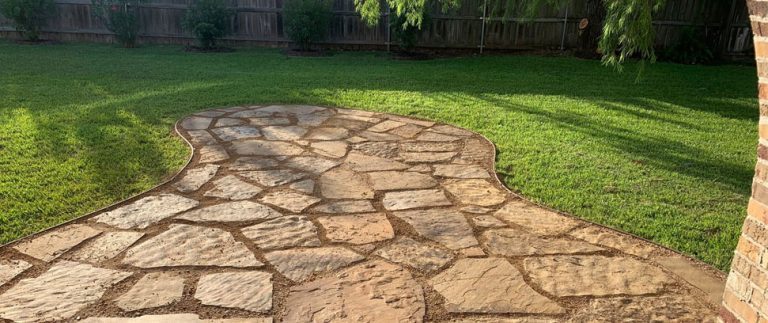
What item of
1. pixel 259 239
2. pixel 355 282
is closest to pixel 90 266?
pixel 259 239

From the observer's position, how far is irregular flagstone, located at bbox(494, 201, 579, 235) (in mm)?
3174

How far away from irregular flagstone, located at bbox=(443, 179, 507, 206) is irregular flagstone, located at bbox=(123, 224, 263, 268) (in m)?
1.55

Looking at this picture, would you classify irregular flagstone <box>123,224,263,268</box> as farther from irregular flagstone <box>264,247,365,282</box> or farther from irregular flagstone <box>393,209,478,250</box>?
irregular flagstone <box>393,209,478,250</box>

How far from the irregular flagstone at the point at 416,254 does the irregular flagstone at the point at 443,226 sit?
0.11 meters

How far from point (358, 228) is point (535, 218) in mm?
1129

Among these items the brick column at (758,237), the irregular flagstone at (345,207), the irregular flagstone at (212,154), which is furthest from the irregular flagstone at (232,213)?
the brick column at (758,237)

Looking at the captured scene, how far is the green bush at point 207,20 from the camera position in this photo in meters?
10.6

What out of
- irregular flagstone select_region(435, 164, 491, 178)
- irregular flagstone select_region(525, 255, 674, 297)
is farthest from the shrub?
irregular flagstone select_region(525, 255, 674, 297)

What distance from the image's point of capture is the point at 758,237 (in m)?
1.78

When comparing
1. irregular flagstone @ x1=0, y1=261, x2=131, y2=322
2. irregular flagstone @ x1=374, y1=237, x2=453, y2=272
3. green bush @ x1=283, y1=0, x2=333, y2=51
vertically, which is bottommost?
irregular flagstone @ x1=0, y1=261, x2=131, y2=322

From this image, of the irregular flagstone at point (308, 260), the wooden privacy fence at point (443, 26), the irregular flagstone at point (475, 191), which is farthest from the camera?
the wooden privacy fence at point (443, 26)

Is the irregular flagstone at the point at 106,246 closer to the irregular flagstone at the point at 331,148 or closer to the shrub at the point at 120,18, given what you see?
the irregular flagstone at the point at 331,148

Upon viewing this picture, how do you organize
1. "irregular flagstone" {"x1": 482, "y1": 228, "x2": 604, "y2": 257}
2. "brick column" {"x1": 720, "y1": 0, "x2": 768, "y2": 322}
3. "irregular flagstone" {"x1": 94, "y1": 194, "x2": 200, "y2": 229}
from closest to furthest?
"brick column" {"x1": 720, "y1": 0, "x2": 768, "y2": 322}, "irregular flagstone" {"x1": 482, "y1": 228, "x2": 604, "y2": 257}, "irregular flagstone" {"x1": 94, "y1": 194, "x2": 200, "y2": 229}

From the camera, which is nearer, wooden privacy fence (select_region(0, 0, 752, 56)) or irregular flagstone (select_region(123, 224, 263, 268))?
irregular flagstone (select_region(123, 224, 263, 268))
